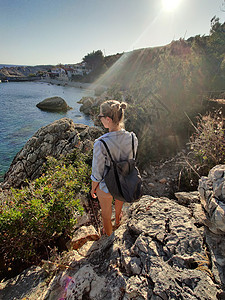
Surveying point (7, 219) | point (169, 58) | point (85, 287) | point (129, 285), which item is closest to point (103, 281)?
point (85, 287)

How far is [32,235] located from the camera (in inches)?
96.3

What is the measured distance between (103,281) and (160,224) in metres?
1.02

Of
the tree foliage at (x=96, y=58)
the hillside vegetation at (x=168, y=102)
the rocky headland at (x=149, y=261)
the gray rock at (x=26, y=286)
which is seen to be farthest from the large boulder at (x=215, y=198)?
the tree foliage at (x=96, y=58)

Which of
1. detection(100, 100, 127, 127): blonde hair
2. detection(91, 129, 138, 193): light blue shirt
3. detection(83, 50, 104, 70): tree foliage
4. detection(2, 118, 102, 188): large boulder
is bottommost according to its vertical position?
detection(2, 118, 102, 188): large boulder

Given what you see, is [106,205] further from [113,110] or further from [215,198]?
[215,198]

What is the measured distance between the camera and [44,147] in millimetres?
7750

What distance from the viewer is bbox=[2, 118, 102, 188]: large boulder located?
723 cm

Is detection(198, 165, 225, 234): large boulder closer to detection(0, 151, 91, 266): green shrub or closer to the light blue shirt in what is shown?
the light blue shirt

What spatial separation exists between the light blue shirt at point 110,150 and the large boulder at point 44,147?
15.7 ft

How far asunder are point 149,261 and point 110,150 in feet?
4.47

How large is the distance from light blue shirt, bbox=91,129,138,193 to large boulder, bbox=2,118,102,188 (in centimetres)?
478

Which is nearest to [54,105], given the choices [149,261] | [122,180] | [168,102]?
[168,102]

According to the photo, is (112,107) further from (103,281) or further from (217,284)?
(217,284)

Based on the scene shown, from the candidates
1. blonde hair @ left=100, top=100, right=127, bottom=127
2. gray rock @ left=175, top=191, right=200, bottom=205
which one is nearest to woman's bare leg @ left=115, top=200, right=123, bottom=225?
gray rock @ left=175, top=191, right=200, bottom=205
